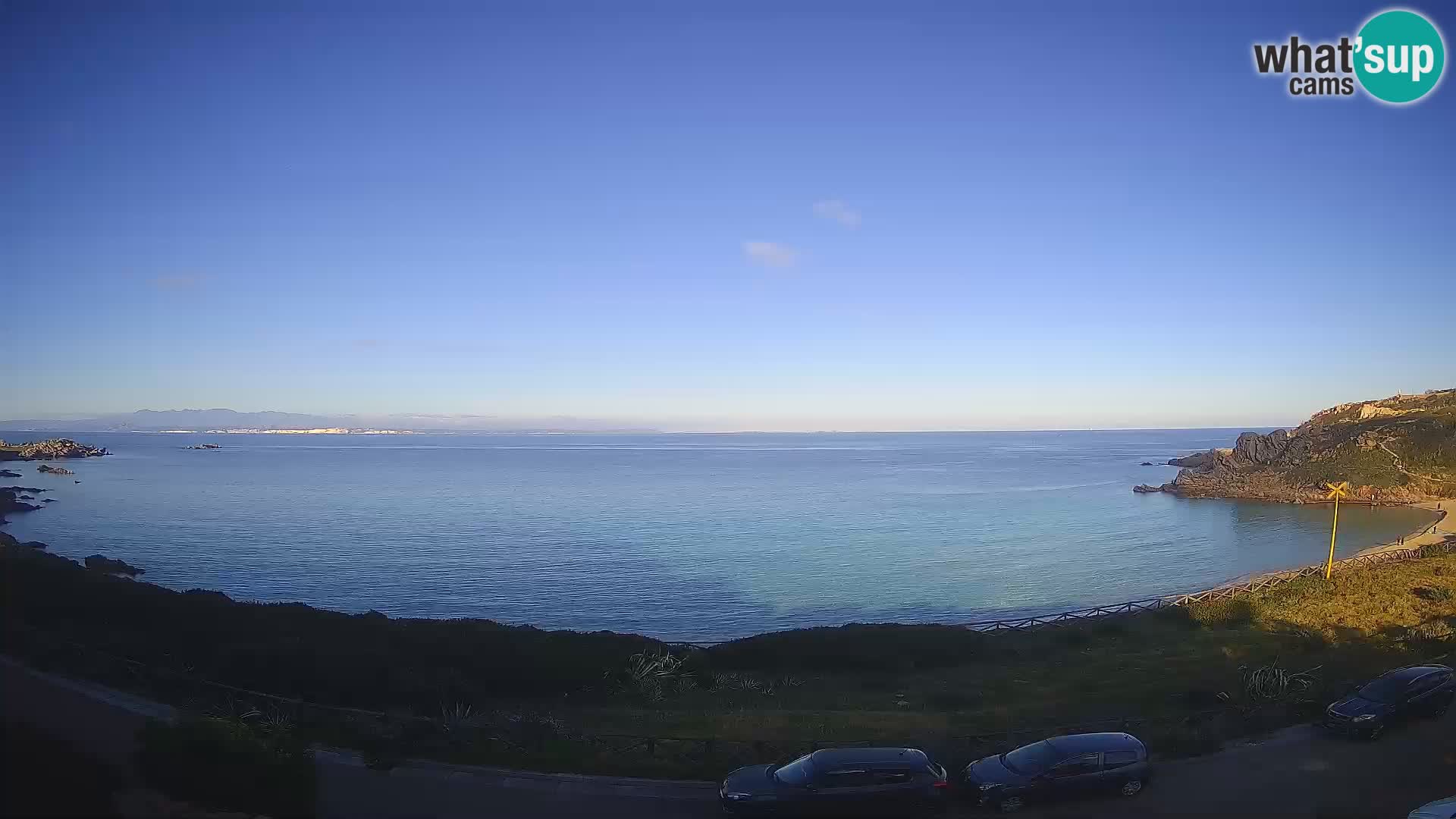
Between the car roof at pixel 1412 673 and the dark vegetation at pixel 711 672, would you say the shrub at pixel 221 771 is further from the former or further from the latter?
the car roof at pixel 1412 673

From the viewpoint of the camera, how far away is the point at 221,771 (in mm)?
11312

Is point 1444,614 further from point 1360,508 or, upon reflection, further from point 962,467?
point 962,467

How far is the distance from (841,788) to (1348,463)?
119 metres

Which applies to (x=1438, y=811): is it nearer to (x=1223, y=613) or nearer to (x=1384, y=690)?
(x=1384, y=690)

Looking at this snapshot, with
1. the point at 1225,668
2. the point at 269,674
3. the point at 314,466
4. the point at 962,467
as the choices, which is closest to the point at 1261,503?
the point at 962,467

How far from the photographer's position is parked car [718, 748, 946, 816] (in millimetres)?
12930

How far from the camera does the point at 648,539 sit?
67.4 m

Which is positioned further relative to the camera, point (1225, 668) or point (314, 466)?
point (314, 466)


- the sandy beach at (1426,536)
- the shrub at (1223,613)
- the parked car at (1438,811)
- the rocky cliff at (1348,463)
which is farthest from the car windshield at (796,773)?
the rocky cliff at (1348,463)

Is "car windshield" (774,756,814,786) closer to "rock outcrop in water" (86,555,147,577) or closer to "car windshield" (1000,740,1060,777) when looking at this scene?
"car windshield" (1000,740,1060,777)

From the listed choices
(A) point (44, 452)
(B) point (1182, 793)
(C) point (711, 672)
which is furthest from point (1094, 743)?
(A) point (44, 452)

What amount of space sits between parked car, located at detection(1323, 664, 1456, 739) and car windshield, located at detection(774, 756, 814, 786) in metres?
11.7

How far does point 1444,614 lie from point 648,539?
50.8m

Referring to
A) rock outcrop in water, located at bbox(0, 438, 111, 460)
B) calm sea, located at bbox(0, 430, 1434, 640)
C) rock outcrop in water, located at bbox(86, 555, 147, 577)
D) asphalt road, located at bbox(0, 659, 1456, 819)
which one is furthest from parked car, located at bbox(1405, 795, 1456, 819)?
rock outcrop in water, located at bbox(0, 438, 111, 460)
